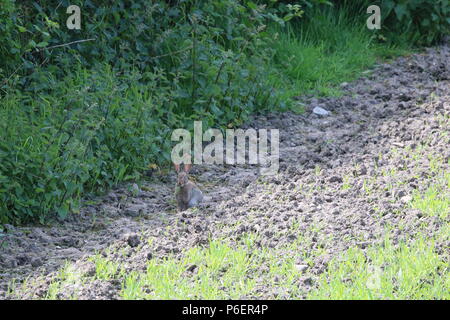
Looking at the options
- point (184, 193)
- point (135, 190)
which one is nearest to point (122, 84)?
point (135, 190)

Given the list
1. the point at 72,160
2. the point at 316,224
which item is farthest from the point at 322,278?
the point at 72,160

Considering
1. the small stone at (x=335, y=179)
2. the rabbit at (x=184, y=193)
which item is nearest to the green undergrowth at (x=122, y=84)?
the rabbit at (x=184, y=193)

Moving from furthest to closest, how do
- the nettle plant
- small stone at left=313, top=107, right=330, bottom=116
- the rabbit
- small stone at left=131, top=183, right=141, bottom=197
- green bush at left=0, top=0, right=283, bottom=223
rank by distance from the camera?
the nettle plant → small stone at left=313, top=107, right=330, bottom=116 → small stone at left=131, top=183, right=141, bottom=197 → the rabbit → green bush at left=0, top=0, right=283, bottom=223

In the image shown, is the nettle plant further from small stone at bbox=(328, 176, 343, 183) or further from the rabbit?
the rabbit

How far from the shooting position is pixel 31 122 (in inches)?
241

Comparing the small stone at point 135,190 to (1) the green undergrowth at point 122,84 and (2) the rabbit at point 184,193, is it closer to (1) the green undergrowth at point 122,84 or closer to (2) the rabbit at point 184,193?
(1) the green undergrowth at point 122,84

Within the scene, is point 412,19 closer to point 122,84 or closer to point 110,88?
point 122,84

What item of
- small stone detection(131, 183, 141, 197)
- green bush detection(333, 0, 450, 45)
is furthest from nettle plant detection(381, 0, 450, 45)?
small stone detection(131, 183, 141, 197)

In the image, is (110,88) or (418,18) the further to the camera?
(418,18)

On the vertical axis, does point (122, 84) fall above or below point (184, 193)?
above

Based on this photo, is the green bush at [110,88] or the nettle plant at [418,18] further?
the nettle plant at [418,18]

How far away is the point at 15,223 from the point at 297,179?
6.97 ft

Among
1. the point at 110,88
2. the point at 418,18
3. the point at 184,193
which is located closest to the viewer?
the point at 184,193
